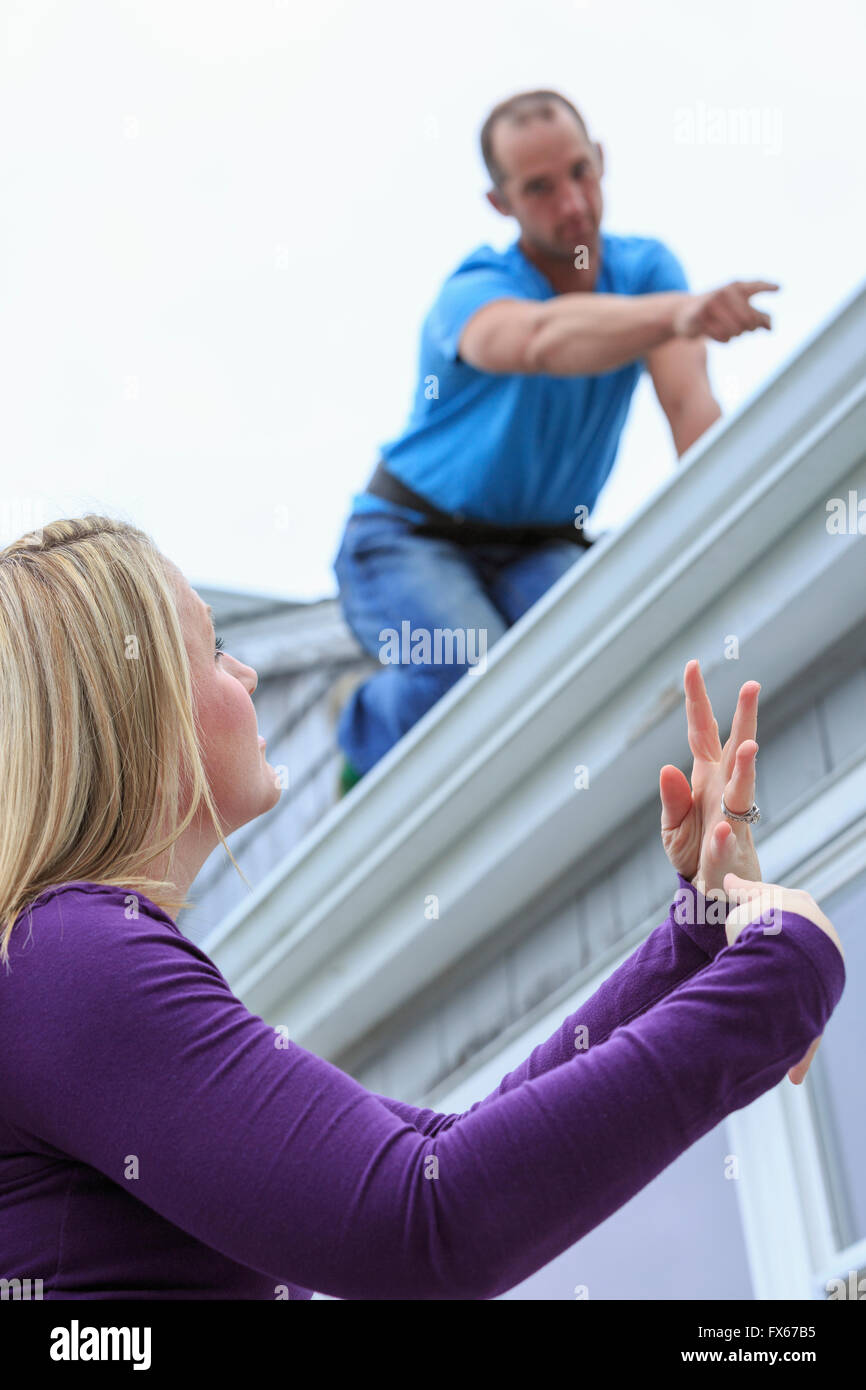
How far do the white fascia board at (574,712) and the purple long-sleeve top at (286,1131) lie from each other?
1.69 m

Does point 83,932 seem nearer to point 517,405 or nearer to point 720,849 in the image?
point 720,849

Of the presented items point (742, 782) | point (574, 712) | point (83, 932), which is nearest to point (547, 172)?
point (574, 712)

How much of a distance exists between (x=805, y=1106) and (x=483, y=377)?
1.85 meters

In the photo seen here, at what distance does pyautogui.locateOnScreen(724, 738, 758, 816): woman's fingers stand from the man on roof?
7.04ft

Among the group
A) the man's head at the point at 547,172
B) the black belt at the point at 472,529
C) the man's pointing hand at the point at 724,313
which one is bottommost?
the black belt at the point at 472,529

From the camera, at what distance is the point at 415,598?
141 inches

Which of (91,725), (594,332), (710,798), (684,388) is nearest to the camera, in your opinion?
(91,725)

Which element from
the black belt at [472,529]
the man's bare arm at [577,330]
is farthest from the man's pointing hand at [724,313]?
the black belt at [472,529]

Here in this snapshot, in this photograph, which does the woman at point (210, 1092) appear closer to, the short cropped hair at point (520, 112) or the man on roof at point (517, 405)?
the man on roof at point (517, 405)

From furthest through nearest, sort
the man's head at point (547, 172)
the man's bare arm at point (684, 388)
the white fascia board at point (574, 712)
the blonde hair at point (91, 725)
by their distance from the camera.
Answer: the man's head at point (547, 172) → the man's bare arm at point (684, 388) → the white fascia board at point (574, 712) → the blonde hair at point (91, 725)

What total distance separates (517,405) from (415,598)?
1.82 ft

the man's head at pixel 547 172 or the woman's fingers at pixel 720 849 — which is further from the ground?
the man's head at pixel 547 172

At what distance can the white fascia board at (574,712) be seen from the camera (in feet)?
7.86
